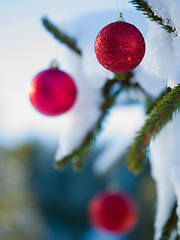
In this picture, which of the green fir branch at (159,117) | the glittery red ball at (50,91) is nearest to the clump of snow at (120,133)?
the glittery red ball at (50,91)

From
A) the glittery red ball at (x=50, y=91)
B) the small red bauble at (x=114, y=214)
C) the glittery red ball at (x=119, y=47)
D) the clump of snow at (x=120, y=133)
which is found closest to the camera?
the glittery red ball at (x=119, y=47)

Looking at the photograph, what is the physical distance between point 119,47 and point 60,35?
0.25 m

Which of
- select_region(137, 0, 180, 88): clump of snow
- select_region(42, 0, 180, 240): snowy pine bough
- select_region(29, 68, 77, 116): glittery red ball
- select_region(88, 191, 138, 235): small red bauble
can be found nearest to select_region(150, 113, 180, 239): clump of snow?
select_region(42, 0, 180, 240): snowy pine bough

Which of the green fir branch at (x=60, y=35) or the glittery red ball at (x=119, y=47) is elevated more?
the green fir branch at (x=60, y=35)

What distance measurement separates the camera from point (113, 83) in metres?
0.56

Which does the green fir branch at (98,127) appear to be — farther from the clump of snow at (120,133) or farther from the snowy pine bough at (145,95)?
the clump of snow at (120,133)

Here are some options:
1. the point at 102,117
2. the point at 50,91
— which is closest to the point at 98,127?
the point at 102,117

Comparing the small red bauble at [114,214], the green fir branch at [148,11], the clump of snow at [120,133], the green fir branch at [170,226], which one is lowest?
the green fir branch at [170,226]

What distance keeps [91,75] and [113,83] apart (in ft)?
0.17

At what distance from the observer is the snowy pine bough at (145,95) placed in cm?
37

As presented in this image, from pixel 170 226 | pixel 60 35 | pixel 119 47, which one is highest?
pixel 60 35

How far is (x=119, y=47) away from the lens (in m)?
0.34

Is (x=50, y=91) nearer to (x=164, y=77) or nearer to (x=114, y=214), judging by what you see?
(x=164, y=77)

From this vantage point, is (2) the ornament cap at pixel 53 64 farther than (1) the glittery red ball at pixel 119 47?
Yes
